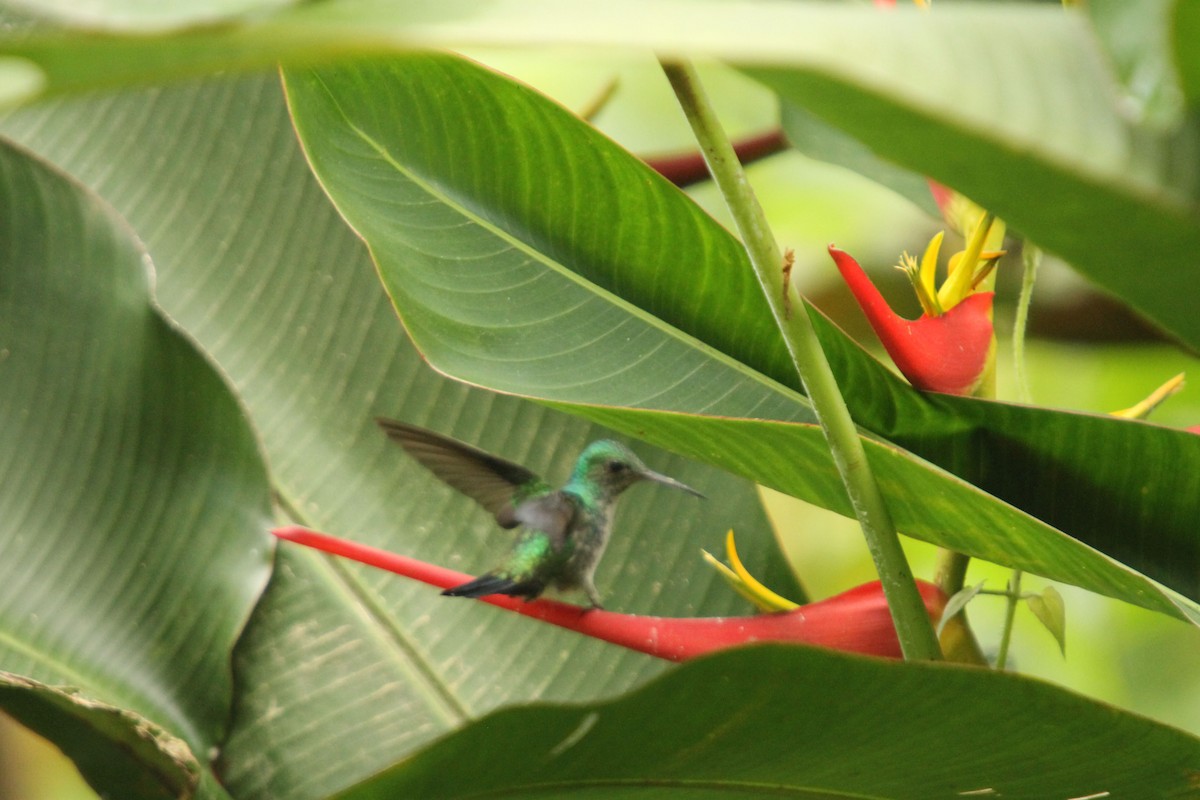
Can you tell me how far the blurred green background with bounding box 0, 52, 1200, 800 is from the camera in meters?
1.45

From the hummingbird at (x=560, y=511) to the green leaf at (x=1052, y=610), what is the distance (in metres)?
0.32

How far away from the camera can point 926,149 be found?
296mm

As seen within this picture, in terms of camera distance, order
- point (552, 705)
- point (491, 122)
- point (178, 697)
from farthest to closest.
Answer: point (178, 697)
point (491, 122)
point (552, 705)

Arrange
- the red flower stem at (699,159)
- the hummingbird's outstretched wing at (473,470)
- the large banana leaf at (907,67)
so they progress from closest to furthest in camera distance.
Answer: the large banana leaf at (907,67)
the hummingbird's outstretched wing at (473,470)
the red flower stem at (699,159)

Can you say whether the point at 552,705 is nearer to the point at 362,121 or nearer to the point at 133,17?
the point at 133,17

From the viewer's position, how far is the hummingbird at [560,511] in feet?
2.99

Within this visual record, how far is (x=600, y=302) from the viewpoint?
71 cm

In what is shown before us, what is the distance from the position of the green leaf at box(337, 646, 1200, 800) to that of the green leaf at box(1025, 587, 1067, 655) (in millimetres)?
109

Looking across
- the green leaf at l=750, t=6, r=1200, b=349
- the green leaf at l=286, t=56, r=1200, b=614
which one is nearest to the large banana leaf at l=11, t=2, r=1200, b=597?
the green leaf at l=750, t=6, r=1200, b=349

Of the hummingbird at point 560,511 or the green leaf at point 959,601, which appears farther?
the hummingbird at point 560,511

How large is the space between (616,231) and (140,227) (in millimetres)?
571

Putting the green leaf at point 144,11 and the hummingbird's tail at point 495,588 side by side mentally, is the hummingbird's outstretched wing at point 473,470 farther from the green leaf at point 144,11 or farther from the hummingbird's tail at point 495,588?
the green leaf at point 144,11

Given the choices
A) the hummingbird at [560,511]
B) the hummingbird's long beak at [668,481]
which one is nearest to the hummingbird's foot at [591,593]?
the hummingbird at [560,511]

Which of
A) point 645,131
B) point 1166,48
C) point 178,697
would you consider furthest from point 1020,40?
point 645,131
